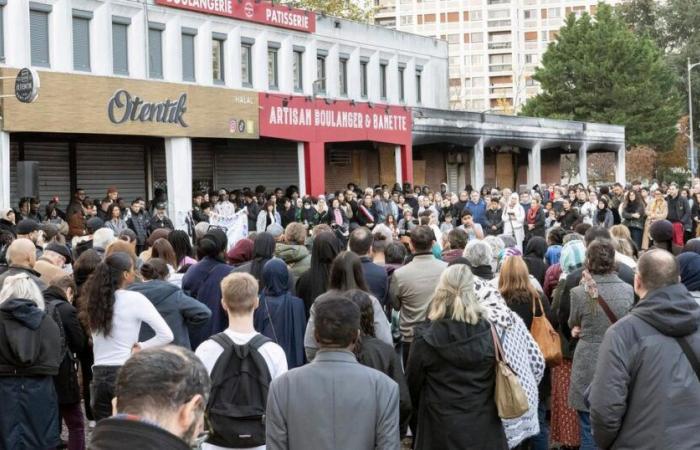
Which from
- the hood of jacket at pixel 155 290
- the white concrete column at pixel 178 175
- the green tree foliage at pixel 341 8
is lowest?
the hood of jacket at pixel 155 290

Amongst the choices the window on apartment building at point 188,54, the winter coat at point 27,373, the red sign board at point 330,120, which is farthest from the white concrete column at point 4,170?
the winter coat at point 27,373

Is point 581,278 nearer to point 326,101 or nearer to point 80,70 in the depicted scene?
point 80,70

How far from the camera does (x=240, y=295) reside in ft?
22.1

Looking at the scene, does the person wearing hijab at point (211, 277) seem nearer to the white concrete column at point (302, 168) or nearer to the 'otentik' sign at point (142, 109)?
the 'otentik' sign at point (142, 109)

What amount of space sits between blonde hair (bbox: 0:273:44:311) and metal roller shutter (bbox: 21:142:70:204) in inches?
794

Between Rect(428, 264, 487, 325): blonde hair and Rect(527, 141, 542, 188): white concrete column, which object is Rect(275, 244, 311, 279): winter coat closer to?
Rect(428, 264, 487, 325): blonde hair

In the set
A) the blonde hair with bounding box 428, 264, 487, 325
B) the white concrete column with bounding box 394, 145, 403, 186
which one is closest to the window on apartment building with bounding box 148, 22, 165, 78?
the white concrete column with bounding box 394, 145, 403, 186

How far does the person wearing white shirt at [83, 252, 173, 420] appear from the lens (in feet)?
25.4

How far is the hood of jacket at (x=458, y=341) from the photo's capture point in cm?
673

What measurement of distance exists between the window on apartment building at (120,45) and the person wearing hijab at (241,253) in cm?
1841

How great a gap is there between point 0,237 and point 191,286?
717cm

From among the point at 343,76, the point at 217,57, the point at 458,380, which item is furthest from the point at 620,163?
the point at 458,380

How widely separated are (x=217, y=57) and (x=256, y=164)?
486cm

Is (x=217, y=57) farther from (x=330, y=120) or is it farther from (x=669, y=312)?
(x=669, y=312)
